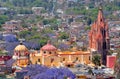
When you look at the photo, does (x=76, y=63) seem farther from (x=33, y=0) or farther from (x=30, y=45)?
(x=33, y=0)

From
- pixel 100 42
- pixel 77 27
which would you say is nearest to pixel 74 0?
pixel 77 27

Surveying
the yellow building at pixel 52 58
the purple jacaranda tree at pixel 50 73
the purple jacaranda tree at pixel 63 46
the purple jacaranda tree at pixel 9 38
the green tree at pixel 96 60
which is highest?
the purple jacaranda tree at pixel 50 73

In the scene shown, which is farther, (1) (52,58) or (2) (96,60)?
(2) (96,60)

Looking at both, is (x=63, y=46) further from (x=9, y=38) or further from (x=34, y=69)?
(x=34, y=69)

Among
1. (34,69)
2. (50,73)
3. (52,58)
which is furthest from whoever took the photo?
(52,58)

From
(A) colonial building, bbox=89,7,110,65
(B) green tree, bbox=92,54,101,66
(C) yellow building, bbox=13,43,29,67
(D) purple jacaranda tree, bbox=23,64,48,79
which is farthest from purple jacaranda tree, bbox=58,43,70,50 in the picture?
(D) purple jacaranda tree, bbox=23,64,48,79

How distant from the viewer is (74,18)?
115 meters

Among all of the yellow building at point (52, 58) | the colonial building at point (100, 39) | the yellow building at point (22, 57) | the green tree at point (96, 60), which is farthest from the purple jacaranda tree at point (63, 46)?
the yellow building at point (22, 57)

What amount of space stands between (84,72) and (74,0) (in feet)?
306

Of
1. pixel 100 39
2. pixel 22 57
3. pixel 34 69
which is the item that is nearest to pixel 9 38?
pixel 100 39

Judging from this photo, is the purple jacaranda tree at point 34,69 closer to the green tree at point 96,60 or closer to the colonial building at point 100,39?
the green tree at point 96,60

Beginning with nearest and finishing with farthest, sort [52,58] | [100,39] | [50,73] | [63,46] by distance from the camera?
1. [50,73]
2. [52,58]
3. [100,39]
4. [63,46]

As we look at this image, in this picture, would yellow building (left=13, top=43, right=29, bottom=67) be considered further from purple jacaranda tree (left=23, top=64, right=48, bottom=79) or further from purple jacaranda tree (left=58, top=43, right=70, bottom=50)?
purple jacaranda tree (left=58, top=43, right=70, bottom=50)

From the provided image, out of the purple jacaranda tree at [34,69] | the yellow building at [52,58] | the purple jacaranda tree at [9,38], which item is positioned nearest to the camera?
the purple jacaranda tree at [34,69]
